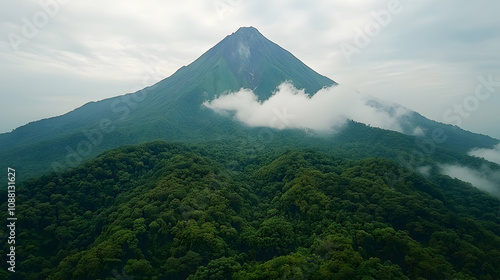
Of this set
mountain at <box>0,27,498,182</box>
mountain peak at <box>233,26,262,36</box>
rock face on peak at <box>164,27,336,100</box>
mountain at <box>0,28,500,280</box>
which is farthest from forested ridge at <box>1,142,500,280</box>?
mountain peak at <box>233,26,262,36</box>

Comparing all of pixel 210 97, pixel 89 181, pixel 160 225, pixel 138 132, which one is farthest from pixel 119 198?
pixel 210 97

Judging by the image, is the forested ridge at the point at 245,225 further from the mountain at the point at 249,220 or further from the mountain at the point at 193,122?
the mountain at the point at 193,122

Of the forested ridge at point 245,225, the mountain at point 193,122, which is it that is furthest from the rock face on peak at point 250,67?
the forested ridge at point 245,225

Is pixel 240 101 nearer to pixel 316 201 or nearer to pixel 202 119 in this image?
pixel 202 119

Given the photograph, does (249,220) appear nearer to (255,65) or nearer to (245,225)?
(245,225)

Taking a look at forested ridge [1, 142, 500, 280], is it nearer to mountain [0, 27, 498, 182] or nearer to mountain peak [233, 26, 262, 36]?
mountain [0, 27, 498, 182]
